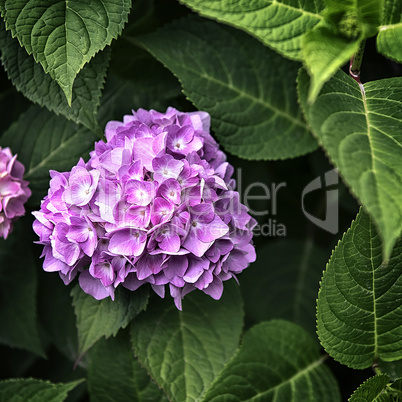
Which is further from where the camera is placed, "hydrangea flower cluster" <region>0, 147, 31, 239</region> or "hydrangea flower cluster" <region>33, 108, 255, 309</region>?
"hydrangea flower cluster" <region>0, 147, 31, 239</region>

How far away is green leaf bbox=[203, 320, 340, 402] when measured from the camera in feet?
3.33

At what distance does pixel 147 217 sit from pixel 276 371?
1.44 feet

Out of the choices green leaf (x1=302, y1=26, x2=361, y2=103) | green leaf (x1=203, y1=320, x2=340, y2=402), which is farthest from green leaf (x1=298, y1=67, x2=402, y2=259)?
green leaf (x1=203, y1=320, x2=340, y2=402)

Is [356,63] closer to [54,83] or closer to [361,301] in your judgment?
[361,301]

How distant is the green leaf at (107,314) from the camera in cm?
98

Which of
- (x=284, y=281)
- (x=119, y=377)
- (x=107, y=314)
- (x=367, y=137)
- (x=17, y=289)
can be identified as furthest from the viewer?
(x=284, y=281)

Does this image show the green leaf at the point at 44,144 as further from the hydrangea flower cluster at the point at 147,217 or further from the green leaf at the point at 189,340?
the green leaf at the point at 189,340

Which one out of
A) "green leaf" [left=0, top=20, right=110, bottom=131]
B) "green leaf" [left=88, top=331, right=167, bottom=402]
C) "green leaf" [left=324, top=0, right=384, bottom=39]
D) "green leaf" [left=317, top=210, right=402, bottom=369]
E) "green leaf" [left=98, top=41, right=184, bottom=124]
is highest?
"green leaf" [left=324, top=0, right=384, bottom=39]

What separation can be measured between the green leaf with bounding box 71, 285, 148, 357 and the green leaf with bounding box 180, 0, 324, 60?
0.48 meters

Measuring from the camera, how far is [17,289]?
1237 millimetres

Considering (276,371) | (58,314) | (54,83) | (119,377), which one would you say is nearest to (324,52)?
(54,83)

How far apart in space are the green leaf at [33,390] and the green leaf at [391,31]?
0.79 m

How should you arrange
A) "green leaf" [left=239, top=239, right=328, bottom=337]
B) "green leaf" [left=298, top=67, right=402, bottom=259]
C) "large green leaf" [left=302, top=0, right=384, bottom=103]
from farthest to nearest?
"green leaf" [left=239, top=239, right=328, bottom=337], "large green leaf" [left=302, top=0, right=384, bottom=103], "green leaf" [left=298, top=67, right=402, bottom=259]

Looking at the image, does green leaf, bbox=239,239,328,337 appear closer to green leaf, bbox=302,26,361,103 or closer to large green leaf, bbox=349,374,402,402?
large green leaf, bbox=349,374,402,402
